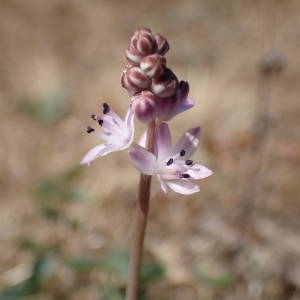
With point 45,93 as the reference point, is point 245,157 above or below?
below

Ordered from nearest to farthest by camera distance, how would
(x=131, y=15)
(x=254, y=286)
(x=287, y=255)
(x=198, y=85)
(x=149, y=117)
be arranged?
(x=149, y=117) < (x=254, y=286) < (x=287, y=255) < (x=198, y=85) < (x=131, y=15)

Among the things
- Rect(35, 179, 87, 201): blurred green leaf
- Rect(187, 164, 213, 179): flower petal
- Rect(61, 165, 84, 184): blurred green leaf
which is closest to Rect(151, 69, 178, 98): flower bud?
Rect(187, 164, 213, 179): flower petal

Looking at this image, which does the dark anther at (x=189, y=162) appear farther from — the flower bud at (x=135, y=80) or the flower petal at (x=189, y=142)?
the flower bud at (x=135, y=80)

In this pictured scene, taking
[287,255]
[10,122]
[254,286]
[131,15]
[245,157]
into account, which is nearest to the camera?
[254,286]

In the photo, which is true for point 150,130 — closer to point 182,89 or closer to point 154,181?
point 182,89

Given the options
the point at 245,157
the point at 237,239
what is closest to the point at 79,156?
the point at 245,157

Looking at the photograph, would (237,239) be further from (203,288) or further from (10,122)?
(10,122)
